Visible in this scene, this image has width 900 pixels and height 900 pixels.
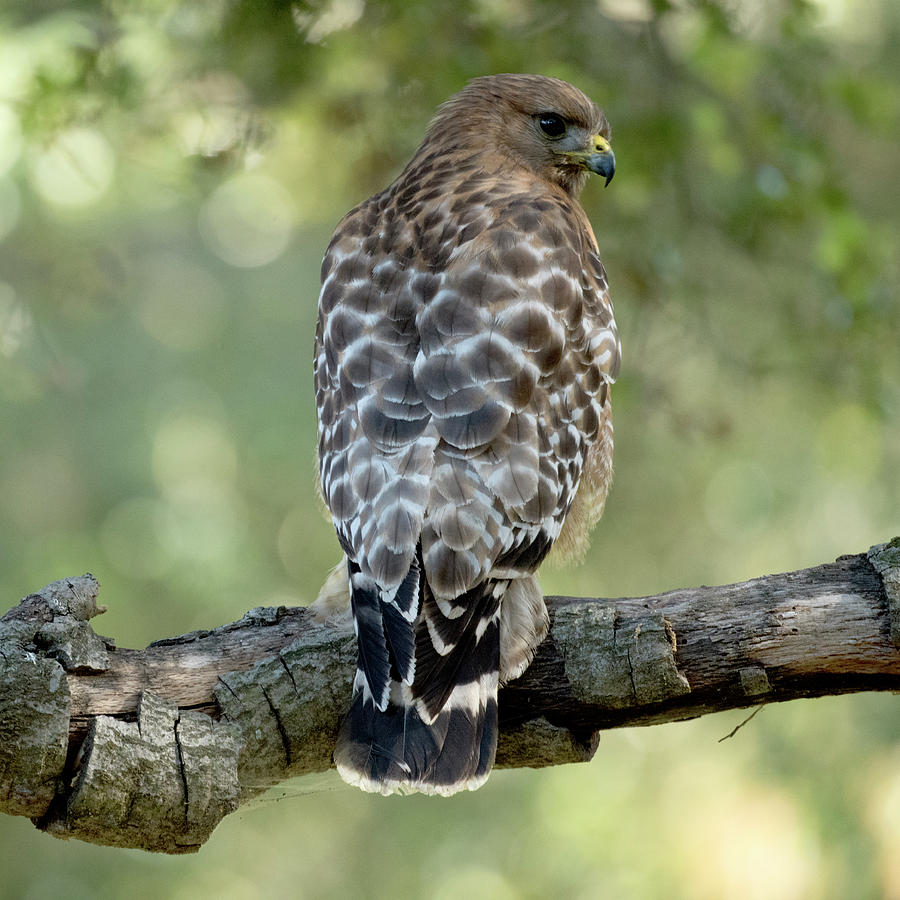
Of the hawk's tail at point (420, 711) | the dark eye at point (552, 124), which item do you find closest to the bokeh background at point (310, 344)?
the dark eye at point (552, 124)

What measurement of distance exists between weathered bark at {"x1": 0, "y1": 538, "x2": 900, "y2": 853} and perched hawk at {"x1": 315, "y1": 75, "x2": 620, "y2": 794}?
0.11 metres

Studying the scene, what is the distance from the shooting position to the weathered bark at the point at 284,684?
2.18 metres

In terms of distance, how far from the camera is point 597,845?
7039 millimetres

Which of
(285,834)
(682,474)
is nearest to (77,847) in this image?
(285,834)

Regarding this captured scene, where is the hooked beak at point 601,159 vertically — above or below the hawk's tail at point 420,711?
above

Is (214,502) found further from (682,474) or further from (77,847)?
(682,474)

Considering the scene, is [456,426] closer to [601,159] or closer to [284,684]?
[284,684]

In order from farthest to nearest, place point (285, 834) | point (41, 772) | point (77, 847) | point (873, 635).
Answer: point (285, 834) < point (77, 847) < point (873, 635) < point (41, 772)

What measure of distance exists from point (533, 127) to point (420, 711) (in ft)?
6.46

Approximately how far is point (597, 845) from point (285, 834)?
339cm

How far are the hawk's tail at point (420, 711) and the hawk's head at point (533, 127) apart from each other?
1.67 meters

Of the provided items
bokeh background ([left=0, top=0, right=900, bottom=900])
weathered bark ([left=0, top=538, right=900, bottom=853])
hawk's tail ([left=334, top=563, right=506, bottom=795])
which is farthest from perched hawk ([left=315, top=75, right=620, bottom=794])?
bokeh background ([left=0, top=0, right=900, bottom=900])

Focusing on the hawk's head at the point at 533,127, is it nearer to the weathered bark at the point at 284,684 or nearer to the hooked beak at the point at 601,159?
the hooked beak at the point at 601,159

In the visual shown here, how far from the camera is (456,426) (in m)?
2.64
